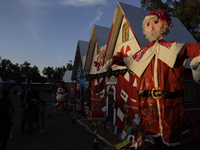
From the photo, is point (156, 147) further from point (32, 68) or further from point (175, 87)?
point (32, 68)

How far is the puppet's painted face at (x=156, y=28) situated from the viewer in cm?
308

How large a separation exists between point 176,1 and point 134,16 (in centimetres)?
986

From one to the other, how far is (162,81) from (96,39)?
6100 millimetres

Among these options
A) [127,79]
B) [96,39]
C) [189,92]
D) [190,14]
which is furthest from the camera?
[190,14]

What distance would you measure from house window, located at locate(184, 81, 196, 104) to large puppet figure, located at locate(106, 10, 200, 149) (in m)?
2.57

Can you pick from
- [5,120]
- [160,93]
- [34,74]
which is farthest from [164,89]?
[34,74]

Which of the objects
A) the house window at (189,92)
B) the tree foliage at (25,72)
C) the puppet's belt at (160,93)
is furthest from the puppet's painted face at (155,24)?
the tree foliage at (25,72)

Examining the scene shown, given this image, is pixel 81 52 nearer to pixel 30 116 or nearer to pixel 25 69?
pixel 30 116

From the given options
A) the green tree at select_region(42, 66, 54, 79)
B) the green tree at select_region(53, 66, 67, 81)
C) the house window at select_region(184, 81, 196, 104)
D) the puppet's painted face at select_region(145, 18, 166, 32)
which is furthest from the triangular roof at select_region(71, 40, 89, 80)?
the green tree at select_region(42, 66, 54, 79)

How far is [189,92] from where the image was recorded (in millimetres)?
5207

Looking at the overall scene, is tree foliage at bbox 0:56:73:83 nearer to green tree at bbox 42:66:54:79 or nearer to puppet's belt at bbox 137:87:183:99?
green tree at bbox 42:66:54:79

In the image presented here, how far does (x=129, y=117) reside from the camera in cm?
529

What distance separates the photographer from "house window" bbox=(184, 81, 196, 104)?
5.14 metres

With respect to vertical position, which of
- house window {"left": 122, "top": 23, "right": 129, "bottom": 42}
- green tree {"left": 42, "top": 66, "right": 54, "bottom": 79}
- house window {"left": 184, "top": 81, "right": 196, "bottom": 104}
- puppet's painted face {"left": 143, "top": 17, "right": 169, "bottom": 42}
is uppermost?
green tree {"left": 42, "top": 66, "right": 54, "bottom": 79}
